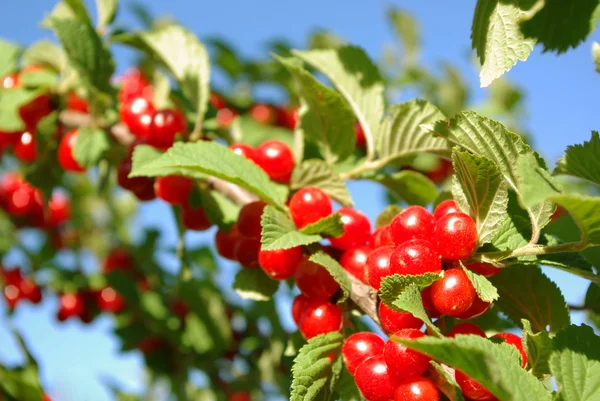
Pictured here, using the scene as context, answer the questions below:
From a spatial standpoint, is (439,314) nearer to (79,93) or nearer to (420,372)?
(420,372)

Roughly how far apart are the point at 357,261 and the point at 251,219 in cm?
25

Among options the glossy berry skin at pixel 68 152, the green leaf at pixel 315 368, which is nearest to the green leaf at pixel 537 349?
the green leaf at pixel 315 368

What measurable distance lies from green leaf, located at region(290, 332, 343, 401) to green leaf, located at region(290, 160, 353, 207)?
0.36 m

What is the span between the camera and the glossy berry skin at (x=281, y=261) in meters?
1.20

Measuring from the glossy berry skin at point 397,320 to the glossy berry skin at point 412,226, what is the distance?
128 millimetres

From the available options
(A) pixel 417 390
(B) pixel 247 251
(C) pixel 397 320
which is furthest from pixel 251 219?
(A) pixel 417 390

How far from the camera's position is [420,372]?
0.93 meters

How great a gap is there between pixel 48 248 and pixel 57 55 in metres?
1.58

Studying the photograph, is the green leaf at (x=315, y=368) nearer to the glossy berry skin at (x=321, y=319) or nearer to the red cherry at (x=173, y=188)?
the glossy berry skin at (x=321, y=319)

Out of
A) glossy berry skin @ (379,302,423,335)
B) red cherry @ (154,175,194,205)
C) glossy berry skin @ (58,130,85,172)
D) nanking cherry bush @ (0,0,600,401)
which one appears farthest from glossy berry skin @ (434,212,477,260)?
glossy berry skin @ (58,130,85,172)

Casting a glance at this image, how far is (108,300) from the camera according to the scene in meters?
3.09

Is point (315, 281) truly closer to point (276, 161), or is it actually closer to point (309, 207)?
point (309, 207)

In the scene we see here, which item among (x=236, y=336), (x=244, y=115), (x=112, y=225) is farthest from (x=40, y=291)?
(x=244, y=115)

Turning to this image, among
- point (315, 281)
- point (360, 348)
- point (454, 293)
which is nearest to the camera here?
point (454, 293)
